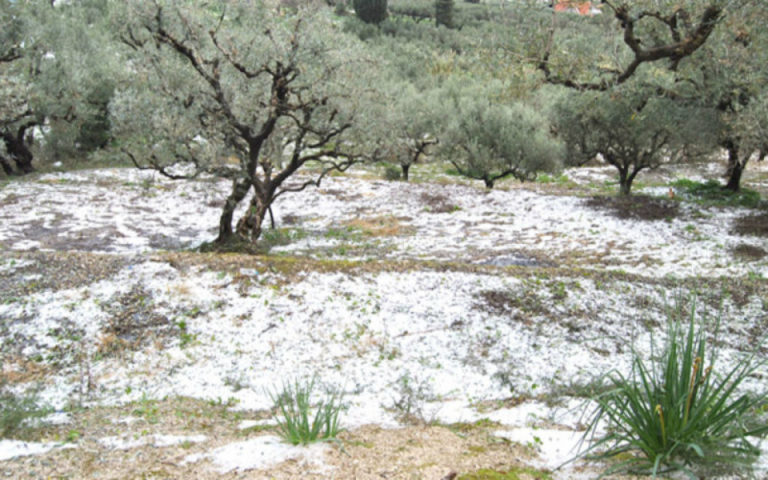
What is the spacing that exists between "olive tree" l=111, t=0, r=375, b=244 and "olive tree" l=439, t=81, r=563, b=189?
9239 millimetres

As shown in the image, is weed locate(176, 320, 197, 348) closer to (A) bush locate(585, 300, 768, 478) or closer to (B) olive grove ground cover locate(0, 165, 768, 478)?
(B) olive grove ground cover locate(0, 165, 768, 478)

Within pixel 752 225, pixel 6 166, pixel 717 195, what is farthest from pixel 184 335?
pixel 6 166

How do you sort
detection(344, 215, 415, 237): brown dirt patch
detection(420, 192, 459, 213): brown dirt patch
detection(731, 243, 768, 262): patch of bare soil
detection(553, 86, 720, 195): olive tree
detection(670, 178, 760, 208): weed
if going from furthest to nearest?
1. detection(420, 192, 459, 213): brown dirt patch
2. detection(670, 178, 760, 208): weed
3. detection(344, 215, 415, 237): brown dirt patch
4. detection(553, 86, 720, 195): olive tree
5. detection(731, 243, 768, 262): patch of bare soil

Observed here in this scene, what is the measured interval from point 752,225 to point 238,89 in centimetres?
1372

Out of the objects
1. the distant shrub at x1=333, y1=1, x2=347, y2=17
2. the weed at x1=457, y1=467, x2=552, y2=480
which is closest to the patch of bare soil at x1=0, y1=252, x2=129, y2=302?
the weed at x1=457, y1=467, x2=552, y2=480

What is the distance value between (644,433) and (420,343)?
4.19 m

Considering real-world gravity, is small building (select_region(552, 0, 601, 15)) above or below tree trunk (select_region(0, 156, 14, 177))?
above

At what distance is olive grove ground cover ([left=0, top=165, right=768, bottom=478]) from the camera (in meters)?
4.82

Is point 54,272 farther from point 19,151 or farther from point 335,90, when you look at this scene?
point 19,151

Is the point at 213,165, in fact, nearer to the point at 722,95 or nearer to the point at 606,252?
the point at 606,252

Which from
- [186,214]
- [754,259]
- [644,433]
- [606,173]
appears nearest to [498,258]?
[754,259]

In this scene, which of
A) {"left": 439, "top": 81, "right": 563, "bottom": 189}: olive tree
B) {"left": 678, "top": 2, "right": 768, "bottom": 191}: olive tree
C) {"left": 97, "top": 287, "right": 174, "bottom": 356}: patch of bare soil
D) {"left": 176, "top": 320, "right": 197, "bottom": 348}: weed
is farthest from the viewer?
{"left": 439, "top": 81, "right": 563, "bottom": 189}: olive tree

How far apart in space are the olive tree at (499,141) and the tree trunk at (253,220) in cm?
1184

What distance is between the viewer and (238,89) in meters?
12.2
